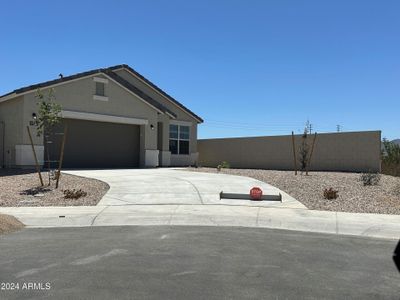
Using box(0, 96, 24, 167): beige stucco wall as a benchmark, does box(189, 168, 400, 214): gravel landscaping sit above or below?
below

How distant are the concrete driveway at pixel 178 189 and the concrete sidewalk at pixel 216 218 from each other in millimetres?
1034

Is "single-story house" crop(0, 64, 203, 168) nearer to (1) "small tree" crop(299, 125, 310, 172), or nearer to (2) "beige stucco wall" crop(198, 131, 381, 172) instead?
(2) "beige stucco wall" crop(198, 131, 381, 172)

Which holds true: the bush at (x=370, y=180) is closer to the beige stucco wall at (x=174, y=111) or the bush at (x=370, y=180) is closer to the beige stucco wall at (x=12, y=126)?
the beige stucco wall at (x=12, y=126)

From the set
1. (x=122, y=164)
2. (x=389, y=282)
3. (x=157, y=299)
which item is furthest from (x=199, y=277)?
(x=122, y=164)

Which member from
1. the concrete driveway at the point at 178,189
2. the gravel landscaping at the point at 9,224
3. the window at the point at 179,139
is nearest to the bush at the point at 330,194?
the concrete driveway at the point at 178,189

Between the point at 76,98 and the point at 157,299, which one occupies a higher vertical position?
the point at 76,98

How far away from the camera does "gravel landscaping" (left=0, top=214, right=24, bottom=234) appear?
1142cm

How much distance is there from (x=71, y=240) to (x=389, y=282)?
6.17 metres

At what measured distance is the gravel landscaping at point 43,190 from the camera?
53.3 ft

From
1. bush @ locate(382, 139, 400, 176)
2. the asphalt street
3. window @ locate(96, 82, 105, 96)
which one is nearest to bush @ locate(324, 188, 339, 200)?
the asphalt street

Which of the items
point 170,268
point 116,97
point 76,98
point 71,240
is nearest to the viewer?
point 170,268

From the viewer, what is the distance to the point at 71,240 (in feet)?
33.4

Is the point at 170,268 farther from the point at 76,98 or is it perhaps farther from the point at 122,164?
the point at 122,164

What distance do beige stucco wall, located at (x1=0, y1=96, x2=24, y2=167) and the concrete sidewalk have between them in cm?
1103
